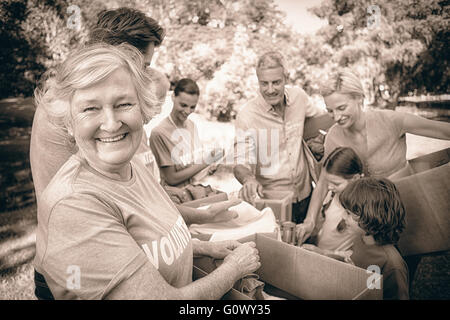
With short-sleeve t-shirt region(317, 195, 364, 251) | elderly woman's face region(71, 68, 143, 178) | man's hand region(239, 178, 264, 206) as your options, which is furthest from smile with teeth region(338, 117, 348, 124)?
elderly woman's face region(71, 68, 143, 178)

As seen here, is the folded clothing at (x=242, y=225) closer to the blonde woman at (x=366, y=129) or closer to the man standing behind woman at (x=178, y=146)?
the blonde woman at (x=366, y=129)

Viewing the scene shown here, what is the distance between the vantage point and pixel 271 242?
1.62m

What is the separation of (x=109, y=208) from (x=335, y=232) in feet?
4.68

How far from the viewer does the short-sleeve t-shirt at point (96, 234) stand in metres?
0.96

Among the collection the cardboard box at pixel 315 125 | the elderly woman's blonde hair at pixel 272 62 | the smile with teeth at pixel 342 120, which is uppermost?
the elderly woman's blonde hair at pixel 272 62

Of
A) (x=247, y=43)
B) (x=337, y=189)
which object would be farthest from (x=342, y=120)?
(x=247, y=43)

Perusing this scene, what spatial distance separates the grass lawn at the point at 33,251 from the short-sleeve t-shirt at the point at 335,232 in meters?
0.45

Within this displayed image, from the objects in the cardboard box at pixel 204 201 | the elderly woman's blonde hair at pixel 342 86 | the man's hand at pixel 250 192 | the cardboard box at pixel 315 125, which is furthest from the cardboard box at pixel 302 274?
the cardboard box at pixel 315 125

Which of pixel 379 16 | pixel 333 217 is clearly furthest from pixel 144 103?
pixel 379 16

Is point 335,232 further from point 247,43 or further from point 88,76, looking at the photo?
point 247,43

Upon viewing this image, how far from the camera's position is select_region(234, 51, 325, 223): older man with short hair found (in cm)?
262

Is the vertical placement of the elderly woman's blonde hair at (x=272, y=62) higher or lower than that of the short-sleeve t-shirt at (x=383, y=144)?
higher
